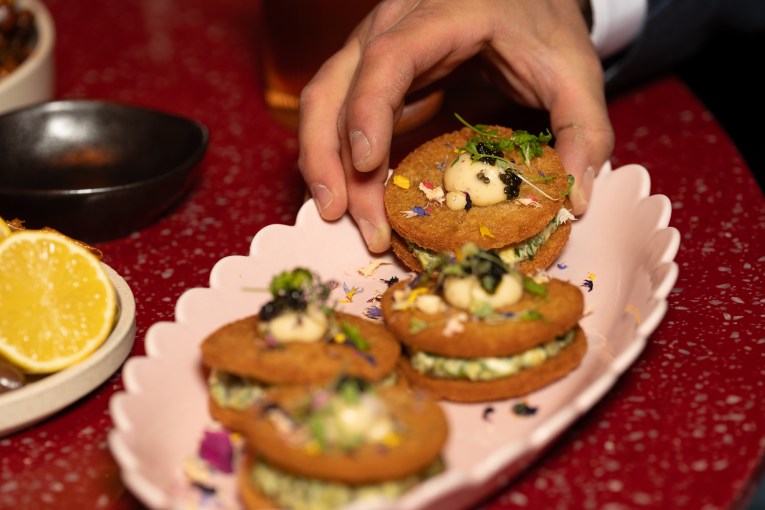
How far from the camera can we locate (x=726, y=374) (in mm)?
1905

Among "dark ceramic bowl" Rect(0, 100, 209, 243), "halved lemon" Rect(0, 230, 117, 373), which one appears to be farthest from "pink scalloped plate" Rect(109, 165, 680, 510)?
"dark ceramic bowl" Rect(0, 100, 209, 243)

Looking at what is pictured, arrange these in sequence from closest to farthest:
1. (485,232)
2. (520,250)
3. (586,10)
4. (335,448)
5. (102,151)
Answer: (335,448) → (485,232) → (520,250) → (102,151) → (586,10)

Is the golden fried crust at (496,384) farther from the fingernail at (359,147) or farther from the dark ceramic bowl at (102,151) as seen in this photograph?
the dark ceramic bowl at (102,151)

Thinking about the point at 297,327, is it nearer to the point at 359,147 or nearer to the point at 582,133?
the point at 359,147

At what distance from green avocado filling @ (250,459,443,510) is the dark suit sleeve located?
2.19 metres

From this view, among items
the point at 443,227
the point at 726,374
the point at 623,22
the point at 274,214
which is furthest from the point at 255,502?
the point at 623,22

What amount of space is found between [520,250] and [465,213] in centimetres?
16

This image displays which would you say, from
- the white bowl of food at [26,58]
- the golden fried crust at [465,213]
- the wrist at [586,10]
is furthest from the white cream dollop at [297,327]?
the wrist at [586,10]

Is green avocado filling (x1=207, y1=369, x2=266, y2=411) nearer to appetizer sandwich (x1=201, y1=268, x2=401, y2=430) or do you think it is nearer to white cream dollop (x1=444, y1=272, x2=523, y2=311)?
appetizer sandwich (x1=201, y1=268, x2=401, y2=430)

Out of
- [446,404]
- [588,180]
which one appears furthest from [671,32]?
[446,404]

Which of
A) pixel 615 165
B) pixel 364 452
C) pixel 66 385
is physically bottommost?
Answer: pixel 615 165

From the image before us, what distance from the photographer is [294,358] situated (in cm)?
163

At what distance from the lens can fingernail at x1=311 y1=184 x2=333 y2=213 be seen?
7.59ft

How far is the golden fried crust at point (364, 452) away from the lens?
137 centimetres
